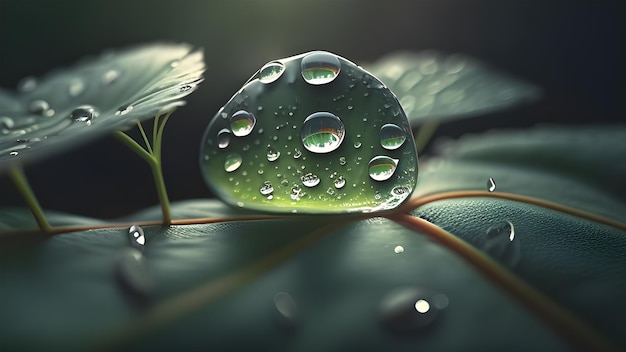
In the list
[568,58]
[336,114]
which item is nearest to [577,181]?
[336,114]

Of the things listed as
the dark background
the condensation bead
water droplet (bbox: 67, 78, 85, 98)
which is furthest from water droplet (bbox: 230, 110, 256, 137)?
the dark background

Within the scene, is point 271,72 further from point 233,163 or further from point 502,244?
point 502,244

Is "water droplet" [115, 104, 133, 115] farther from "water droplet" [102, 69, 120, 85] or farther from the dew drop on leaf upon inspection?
the dew drop on leaf

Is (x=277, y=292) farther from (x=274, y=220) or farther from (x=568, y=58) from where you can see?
(x=568, y=58)

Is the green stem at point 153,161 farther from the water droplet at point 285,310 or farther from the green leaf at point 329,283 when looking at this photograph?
the water droplet at point 285,310
